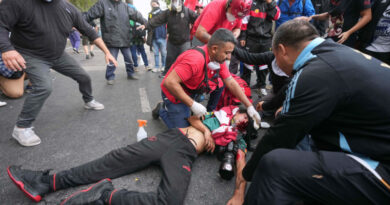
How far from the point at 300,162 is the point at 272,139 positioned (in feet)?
0.65

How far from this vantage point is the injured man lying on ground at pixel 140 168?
1470 mm

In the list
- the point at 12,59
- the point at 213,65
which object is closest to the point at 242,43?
the point at 213,65

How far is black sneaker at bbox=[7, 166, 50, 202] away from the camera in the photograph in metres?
1.54

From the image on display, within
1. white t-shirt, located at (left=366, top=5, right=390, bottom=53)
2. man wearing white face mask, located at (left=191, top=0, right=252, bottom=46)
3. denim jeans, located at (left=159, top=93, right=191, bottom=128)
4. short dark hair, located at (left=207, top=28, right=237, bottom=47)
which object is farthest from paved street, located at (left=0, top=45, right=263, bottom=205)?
white t-shirt, located at (left=366, top=5, right=390, bottom=53)

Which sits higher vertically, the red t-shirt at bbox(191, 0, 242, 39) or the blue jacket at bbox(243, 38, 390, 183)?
the red t-shirt at bbox(191, 0, 242, 39)

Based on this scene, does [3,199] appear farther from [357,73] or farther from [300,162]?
[357,73]

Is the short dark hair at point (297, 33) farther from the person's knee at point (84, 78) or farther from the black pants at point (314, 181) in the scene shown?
the person's knee at point (84, 78)

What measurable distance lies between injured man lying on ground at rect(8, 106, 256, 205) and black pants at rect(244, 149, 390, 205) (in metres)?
0.59

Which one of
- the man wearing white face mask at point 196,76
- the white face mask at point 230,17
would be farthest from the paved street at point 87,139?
the white face mask at point 230,17

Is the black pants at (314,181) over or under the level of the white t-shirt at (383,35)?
under

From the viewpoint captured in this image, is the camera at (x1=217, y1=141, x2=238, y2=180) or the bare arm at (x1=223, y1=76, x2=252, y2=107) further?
the bare arm at (x1=223, y1=76, x2=252, y2=107)

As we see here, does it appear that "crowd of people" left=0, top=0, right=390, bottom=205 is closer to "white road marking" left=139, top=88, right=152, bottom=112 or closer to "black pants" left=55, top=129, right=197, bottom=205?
"black pants" left=55, top=129, right=197, bottom=205

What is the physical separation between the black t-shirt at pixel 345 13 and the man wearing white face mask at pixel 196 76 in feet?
5.70

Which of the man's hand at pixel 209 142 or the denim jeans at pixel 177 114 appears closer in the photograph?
the man's hand at pixel 209 142
